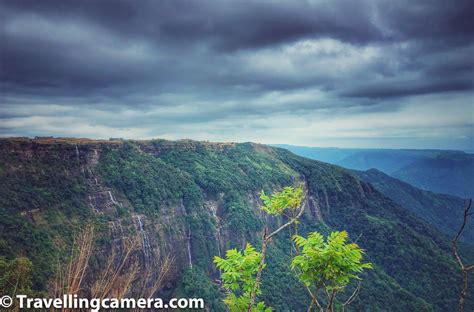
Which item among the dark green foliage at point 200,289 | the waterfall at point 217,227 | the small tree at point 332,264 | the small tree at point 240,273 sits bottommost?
the dark green foliage at point 200,289

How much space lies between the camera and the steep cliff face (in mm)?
57031

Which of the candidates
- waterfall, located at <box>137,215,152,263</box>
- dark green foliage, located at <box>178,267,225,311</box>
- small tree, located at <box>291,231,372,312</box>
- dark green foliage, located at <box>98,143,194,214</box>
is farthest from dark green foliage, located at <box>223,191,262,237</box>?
small tree, located at <box>291,231,372,312</box>

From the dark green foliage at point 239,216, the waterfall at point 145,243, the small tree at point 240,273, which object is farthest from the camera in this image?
the dark green foliage at point 239,216

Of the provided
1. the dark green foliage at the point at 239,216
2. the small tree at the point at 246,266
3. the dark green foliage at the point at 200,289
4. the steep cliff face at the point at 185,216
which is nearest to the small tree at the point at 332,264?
the small tree at the point at 246,266

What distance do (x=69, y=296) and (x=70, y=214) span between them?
64197 mm

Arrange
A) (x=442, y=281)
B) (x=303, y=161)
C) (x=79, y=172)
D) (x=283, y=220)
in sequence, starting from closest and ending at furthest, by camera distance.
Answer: (x=79, y=172) < (x=442, y=281) < (x=283, y=220) < (x=303, y=161)

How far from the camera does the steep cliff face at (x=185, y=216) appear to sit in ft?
187

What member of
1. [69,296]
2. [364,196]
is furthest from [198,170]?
[69,296]

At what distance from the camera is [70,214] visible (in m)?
61.3

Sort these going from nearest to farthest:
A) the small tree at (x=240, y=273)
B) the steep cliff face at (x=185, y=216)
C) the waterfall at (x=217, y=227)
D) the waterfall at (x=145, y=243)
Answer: the small tree at (x=240, y=273) < the steep cliff face at (x=185, y=216) < the waterfall at (x=145, y=243) < the waterfall at (x=217, y=227)

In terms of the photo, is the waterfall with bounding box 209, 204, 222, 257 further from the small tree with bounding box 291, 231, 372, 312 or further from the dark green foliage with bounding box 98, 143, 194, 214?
the small tree with bounding box 291, 231, 372, 312

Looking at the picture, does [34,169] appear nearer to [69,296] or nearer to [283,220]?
[69,296]

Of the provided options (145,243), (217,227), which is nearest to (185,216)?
(217,227)

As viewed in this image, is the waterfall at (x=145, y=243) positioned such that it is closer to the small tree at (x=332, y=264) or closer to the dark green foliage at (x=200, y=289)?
the dark green foliage at (x=200, y=289)
